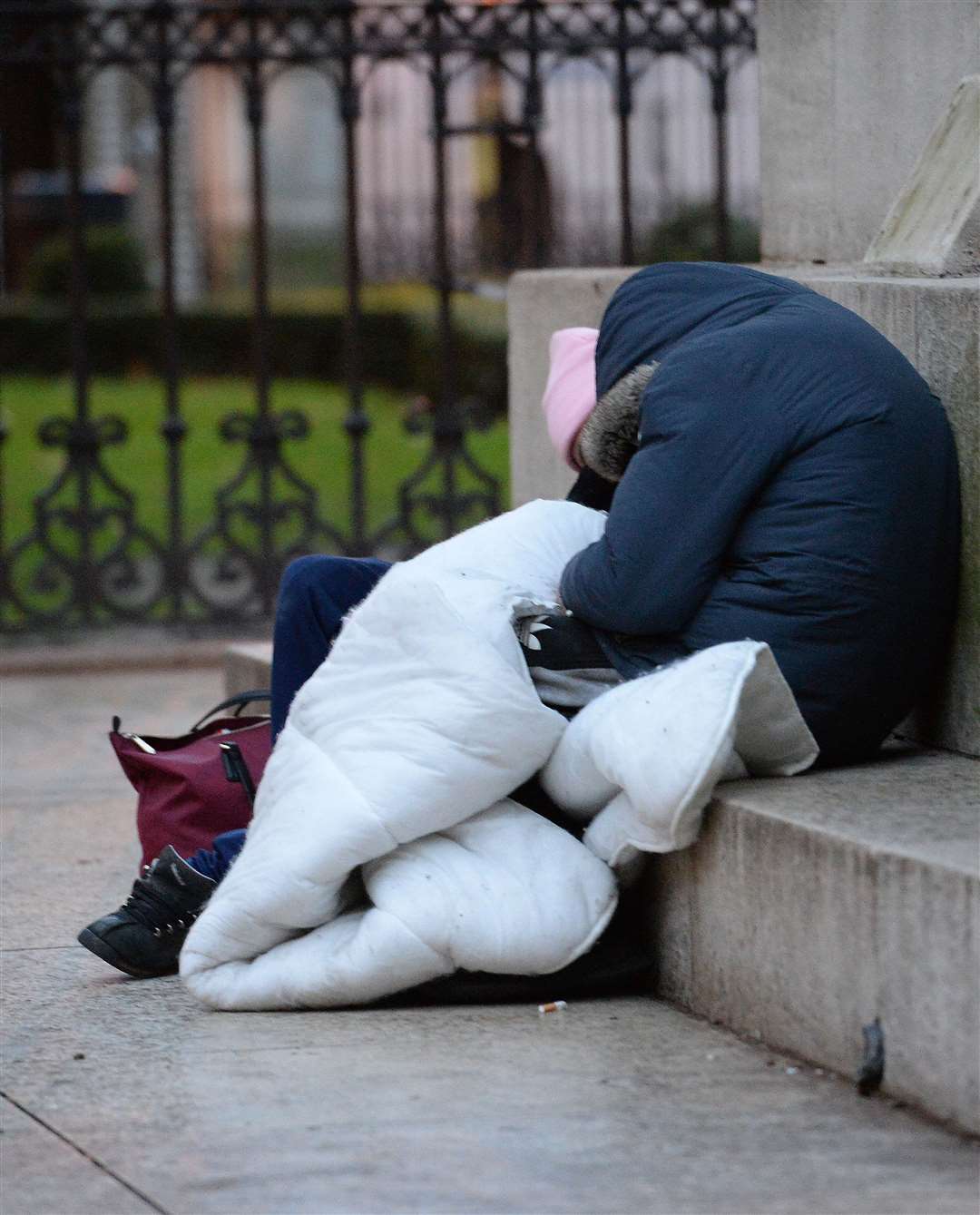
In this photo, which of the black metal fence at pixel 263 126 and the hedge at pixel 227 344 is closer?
the black metal fence at pixel 263 126

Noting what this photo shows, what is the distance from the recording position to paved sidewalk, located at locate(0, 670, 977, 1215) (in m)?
→ 2.63

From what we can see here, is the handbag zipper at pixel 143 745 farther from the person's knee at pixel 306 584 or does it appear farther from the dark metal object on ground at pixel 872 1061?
the dark metal object on ground at pixel 872 1061

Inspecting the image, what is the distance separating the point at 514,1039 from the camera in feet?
10.6

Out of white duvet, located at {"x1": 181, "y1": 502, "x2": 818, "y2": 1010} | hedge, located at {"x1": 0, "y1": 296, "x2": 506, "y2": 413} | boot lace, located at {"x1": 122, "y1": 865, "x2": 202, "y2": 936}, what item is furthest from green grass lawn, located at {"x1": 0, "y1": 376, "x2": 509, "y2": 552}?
white duvet, located at {"x1": 181, "y1": 502, "x2": 818, "y2": 1010}

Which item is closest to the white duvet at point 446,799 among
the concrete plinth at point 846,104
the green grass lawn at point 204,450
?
the concrete plinth at point 846,104

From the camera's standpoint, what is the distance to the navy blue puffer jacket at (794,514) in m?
3.29

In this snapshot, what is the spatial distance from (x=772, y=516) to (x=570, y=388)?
934mm

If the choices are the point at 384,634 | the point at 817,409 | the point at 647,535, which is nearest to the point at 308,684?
the point at 384,634

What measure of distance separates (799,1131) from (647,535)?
0.95 meters

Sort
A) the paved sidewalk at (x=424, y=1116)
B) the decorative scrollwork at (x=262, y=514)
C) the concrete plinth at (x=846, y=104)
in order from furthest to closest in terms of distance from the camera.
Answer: the decorative scrollwork at (x=262, y=514) < the concrete plinth at (x=846, y=104) < the paved sidewalk at (x=424, y=1116)

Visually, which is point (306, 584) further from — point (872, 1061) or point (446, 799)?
point (872, 1061)

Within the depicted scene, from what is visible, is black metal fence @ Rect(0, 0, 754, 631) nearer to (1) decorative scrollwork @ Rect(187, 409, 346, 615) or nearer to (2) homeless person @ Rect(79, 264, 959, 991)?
(1) decorative scrollwork @ Rect(187, 409, 346, 615)

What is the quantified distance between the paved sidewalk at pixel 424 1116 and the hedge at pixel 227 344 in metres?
14.5

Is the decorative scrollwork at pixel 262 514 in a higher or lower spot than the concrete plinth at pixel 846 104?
lower
